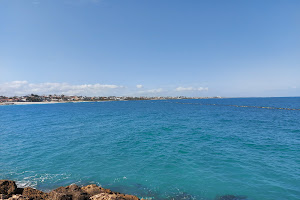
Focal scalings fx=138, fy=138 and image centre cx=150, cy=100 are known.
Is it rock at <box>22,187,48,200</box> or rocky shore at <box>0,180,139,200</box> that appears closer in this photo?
rocky shore at <box>0,180,139,200</box>

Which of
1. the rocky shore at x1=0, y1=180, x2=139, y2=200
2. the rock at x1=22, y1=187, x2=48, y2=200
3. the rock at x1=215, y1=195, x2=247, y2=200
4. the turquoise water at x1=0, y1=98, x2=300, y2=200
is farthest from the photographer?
the turquoise water at x1=0, y1=98, x2=300, y2=200

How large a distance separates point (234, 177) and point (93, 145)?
1831cm

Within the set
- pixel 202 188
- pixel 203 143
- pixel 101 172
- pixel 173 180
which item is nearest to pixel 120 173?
pixel 101 172

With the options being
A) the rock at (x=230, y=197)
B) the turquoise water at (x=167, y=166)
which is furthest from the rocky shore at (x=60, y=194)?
the rock at (x=230, y=197)

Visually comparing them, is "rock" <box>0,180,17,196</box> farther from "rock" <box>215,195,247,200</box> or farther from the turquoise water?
"rock" <box>215,195,247,200</box>

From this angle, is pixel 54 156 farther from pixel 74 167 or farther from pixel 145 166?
pixel 145 166

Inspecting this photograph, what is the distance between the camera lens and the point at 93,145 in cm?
2095

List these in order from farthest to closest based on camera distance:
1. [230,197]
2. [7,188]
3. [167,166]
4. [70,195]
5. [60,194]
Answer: [167,166] < [230,197] < [7,188] < [70,195] < [60,194]

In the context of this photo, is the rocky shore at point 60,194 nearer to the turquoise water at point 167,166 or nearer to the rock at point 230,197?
the turquoise water at point 167,166

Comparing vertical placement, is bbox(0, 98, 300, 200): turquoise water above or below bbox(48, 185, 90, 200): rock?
below

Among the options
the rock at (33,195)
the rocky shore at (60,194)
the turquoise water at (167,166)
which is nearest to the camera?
the rocky shore at (60,194)

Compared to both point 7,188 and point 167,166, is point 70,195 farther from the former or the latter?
point 167,166

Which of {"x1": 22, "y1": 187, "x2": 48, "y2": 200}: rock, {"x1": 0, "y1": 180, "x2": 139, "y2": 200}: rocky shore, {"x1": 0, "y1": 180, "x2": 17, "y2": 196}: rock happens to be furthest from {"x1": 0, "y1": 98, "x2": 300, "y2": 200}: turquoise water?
{"x1": 0, "y1": 180, "x2": 17, "y2": 196}: rock

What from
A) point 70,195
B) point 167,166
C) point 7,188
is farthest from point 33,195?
point 167,166
